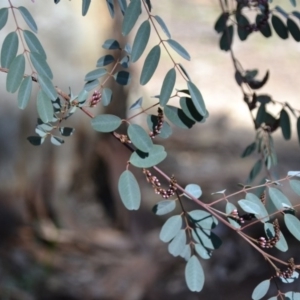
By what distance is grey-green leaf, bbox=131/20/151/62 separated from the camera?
0.57m

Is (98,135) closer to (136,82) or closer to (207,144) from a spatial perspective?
(136,82)

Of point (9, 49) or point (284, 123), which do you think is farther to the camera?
point (284, 123)

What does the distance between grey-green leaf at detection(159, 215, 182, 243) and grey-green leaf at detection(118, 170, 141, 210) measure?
79 mm

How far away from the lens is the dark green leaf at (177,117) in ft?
1.93

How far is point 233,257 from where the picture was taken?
215cm

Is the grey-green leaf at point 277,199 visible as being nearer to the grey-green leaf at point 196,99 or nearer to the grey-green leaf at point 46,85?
the grey-green leaf at point 196,99

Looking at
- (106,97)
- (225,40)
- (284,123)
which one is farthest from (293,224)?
(225,40)

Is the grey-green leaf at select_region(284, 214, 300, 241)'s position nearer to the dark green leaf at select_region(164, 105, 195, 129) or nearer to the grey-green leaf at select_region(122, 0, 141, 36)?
the dark green leaf at select_region(164, 105, 195, 129)

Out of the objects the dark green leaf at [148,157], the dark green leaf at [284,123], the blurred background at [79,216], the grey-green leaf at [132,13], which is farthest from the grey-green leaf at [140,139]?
the blurred background at [79,216]

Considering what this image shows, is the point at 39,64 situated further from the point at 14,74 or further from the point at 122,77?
the point at 122,77

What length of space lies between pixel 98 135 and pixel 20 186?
0.95ft

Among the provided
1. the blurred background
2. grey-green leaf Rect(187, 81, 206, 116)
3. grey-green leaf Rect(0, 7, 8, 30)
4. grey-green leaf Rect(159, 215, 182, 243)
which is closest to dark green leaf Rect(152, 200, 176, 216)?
grey-green leaf Rect(159, 215, 182, 243)

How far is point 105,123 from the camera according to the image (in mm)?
548

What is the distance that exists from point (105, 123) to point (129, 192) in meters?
0.07
